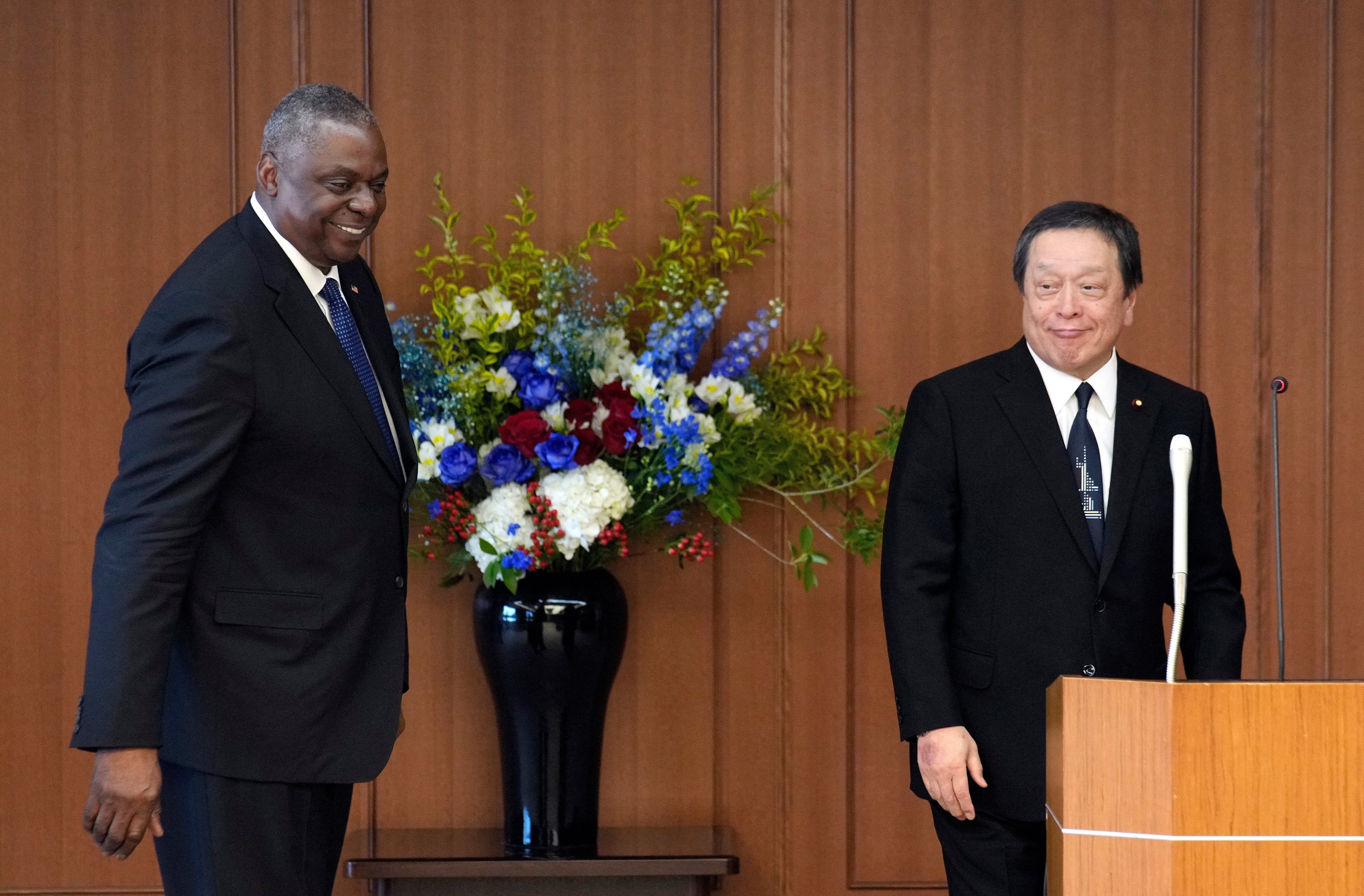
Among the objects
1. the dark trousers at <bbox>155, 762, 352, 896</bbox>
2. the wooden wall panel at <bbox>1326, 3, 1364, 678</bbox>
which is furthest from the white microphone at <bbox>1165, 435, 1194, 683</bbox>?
the wooden wall panel at <bbox>1326, 3, 1364, 678</bbox>

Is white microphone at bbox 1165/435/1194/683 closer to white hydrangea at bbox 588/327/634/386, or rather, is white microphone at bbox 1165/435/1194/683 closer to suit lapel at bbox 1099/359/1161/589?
suit lapel at bbox 1099/359/1161/589

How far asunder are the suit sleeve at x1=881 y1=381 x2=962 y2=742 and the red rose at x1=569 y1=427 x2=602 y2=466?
87cm

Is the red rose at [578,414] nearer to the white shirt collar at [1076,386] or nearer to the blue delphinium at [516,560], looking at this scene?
the blue delphinium at [516,560]

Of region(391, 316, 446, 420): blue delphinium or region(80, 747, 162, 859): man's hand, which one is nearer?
region(80, 747, 162, 859): man's hand

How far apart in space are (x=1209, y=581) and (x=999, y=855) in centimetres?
61

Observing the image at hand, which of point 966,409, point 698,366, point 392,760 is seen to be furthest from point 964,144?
point 392,760

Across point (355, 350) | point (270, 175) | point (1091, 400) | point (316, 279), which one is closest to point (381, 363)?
point (355, 350)

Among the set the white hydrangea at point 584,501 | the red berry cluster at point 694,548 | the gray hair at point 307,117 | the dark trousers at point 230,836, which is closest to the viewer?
the dark trousers at point 230,836

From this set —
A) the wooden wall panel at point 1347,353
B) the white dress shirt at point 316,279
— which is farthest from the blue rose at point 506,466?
the wooden wall panel at point 1347,353

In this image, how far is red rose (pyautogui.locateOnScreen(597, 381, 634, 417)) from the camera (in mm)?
2873

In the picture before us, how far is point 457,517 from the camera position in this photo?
9.45 feet

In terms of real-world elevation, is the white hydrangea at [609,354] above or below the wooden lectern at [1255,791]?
above

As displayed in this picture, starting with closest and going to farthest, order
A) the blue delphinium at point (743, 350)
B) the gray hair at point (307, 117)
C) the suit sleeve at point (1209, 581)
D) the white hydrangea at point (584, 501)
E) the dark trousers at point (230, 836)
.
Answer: the dark trousers at point (230, 836)
the gray hair at point (307, 117)
the suit sleeve at point (1209, 581)
the white hydrangea at point (584, 501)
the blue delphinium at point (743, 350)

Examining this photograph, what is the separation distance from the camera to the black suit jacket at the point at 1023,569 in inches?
82.6
